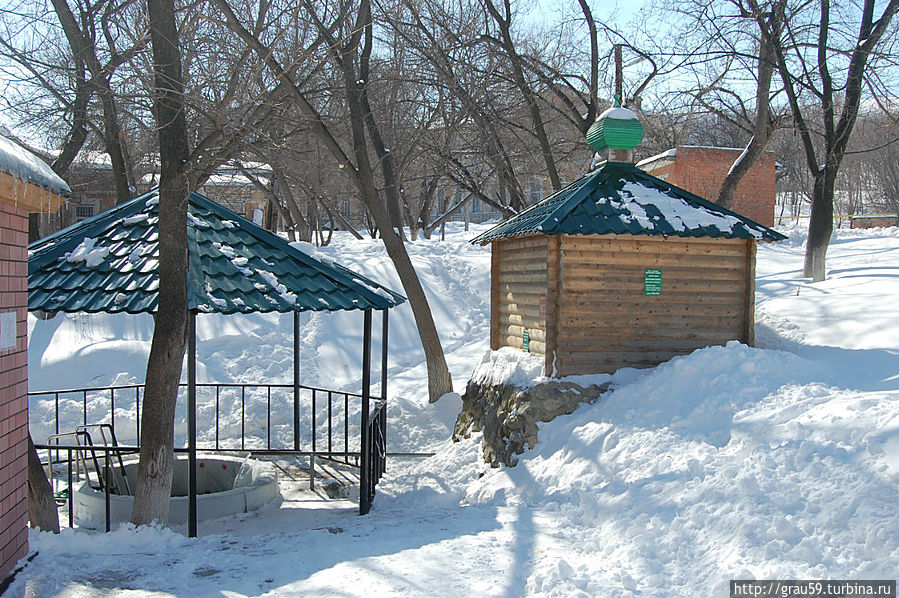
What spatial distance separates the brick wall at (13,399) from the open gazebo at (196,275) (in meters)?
1.04

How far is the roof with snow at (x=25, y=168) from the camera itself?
4225mm

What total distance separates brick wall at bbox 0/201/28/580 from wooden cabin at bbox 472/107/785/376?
15.9 ft

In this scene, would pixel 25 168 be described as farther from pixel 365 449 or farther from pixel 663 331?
pixel 663 331

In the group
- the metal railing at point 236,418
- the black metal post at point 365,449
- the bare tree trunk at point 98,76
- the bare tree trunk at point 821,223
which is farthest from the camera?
the bare tree trunk at point 821,223

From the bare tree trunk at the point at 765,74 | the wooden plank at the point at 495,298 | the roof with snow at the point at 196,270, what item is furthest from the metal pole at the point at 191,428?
the bare tree trunk at the point at 765,74

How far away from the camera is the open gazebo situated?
588 centimetres

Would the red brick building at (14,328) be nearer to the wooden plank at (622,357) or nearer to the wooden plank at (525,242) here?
the wooden plank at (525,242)

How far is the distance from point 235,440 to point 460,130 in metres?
7.74

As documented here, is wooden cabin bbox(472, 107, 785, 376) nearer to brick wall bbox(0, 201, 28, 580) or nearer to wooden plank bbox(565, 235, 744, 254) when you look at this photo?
wooden plank bbox(565, 235, 744, 254)

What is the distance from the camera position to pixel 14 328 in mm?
4590

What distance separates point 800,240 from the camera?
23.7 m

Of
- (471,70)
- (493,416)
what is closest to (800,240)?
(471,70)

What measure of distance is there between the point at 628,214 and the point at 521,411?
259cm

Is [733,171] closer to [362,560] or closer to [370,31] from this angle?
[370,31]
